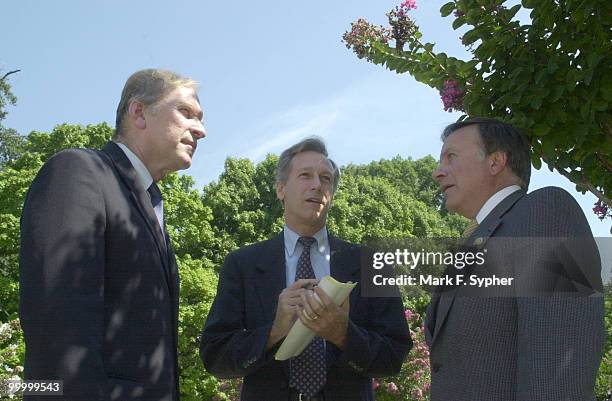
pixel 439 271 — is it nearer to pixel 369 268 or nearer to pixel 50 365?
pixel 369 268

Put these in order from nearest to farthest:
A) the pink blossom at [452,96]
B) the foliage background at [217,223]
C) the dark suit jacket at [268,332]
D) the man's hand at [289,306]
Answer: the man's hand at [289,306] → the dark suit jacket at [268,332] → the pink blossom at [452,96] → the foliage background at [217,223]

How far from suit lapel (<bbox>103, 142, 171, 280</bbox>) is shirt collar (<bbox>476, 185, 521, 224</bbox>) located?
1.59m

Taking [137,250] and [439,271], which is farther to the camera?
[439,271]

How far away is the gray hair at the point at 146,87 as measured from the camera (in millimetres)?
3551

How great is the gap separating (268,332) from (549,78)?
11.4 feet

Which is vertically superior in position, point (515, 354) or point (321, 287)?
point (321, 287)

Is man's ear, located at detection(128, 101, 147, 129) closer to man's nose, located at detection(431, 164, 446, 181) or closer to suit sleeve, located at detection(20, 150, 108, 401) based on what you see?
suit sleeve, located at detection(20, 150, 108, 401)

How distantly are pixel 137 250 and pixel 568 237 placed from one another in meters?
1.83

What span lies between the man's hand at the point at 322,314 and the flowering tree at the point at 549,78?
287cm

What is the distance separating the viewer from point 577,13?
19.6 feet

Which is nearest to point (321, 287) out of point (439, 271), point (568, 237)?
point (439, 271)

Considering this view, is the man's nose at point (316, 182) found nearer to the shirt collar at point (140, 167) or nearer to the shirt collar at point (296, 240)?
the shirt collar at point (296, 240)

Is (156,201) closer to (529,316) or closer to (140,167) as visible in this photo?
(140,167)

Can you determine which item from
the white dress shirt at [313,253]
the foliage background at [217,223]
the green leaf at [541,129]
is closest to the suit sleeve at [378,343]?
the white dress shirt at [313,253]
